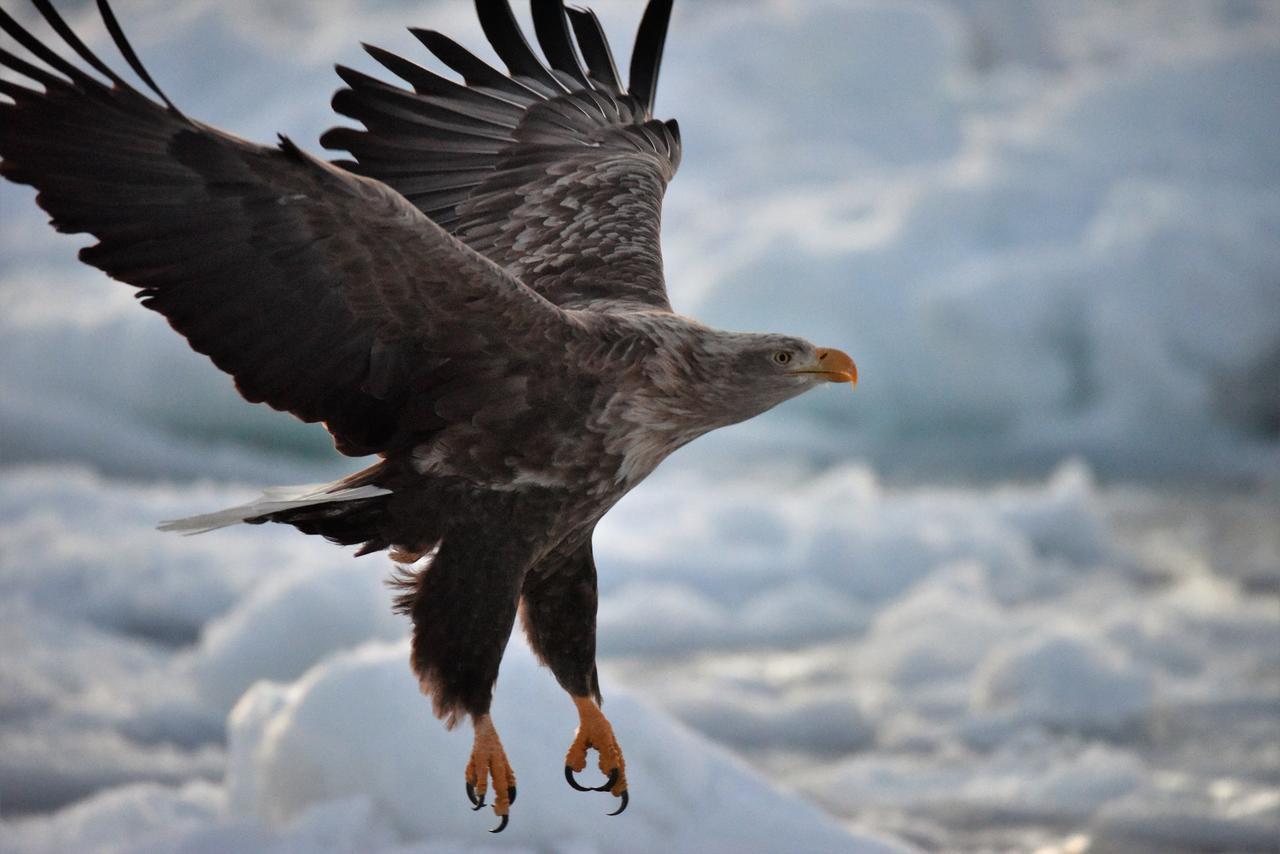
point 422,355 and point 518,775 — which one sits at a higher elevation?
point 422,355

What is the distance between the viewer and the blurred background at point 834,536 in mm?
6871

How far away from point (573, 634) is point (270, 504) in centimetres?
94

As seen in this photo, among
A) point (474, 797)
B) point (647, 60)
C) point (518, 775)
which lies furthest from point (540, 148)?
point (474, 797)

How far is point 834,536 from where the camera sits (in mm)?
13375

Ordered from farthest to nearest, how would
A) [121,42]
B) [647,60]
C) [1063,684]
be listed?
1. [1063,684]
2. [647,60]
3. [121,42]

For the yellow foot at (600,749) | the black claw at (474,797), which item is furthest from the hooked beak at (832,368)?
the black claw at (474,797)

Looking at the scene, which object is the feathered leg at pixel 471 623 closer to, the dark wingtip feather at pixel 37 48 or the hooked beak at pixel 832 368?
the hooked beak at pixel 832 368

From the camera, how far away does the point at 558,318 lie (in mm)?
4367

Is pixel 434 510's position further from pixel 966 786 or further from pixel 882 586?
pixel 882 586

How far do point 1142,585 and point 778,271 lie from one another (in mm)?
4079

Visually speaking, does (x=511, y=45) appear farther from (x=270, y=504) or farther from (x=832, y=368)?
(x=270, y=504)

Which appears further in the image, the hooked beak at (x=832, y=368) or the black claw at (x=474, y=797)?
the hooked beak at (x=832, y=368)

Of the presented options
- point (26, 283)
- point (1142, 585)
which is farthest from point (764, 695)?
point (26, 283)

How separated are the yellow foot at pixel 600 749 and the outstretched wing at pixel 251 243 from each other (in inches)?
43.7
